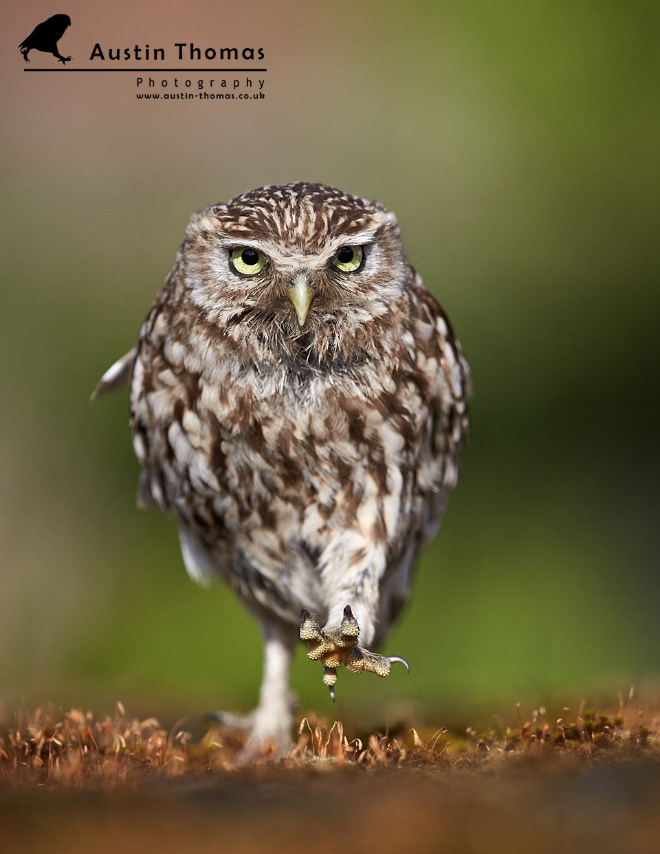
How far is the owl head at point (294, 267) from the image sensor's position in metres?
1.99

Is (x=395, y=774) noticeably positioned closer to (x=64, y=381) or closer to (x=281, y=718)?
(x=281, y=718)

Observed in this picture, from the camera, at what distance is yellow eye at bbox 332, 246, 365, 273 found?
205cm

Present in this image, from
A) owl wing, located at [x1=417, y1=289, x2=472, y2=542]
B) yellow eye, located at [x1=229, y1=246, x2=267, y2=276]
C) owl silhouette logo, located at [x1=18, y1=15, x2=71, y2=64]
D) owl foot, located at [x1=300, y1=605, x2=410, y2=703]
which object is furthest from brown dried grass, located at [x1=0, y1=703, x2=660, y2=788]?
owl silhouette logo, located at [x1=18, y1=15, x2=71, y2=64]

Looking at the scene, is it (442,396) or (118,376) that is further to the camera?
(118,376)

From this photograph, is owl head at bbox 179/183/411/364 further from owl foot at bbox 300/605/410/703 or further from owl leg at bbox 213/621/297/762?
owl leg at bbox 213/621/297/762

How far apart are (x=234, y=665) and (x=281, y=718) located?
2432mm

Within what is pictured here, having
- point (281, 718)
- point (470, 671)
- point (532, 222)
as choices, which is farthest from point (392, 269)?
point (532, 222)

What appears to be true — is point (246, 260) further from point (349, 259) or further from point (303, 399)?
point (303, 399)

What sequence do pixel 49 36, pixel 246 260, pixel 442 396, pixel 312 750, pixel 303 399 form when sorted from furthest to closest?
pixel 49 36 → pixel 442 396 → pixel 303 399 → pixel 246 260 → pixel 312 750

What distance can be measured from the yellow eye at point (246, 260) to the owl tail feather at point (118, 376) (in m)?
0.60

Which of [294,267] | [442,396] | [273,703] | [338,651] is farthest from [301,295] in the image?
[273,703]

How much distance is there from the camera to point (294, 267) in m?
1.97

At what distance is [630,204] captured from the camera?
5641 millimetres

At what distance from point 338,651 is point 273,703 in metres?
0.78
